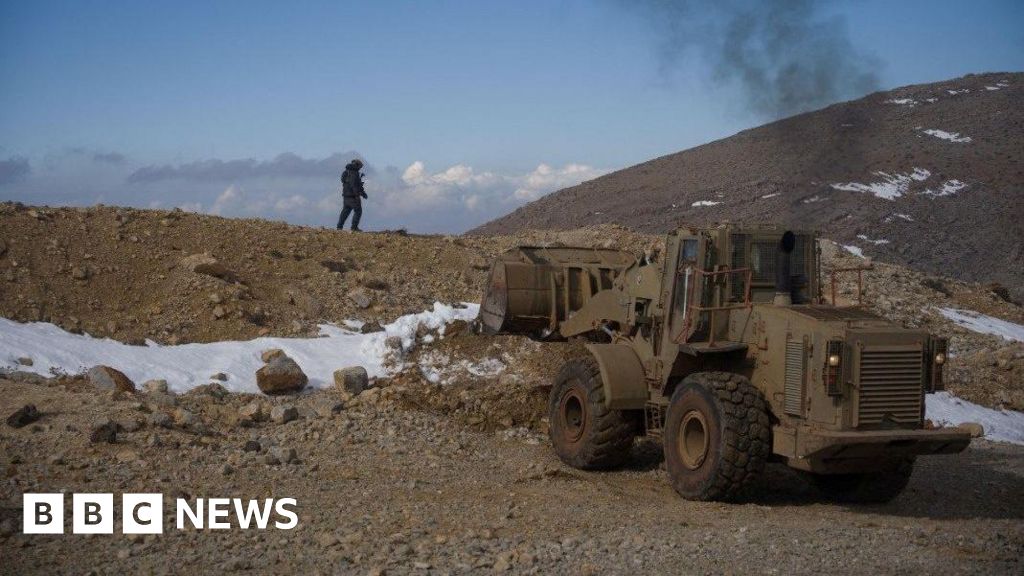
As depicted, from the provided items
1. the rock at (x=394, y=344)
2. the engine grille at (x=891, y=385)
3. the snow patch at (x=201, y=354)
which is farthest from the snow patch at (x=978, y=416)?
the rock at (x=394, y=344)

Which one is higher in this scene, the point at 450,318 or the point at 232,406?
the point at 450,318

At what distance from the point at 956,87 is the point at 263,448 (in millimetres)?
54932

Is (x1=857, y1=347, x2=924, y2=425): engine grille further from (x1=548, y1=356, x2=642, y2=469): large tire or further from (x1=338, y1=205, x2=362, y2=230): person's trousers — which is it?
(x1=338, y1=205, x2=362, y2=230): person's trousers

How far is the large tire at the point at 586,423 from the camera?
10.5 meters

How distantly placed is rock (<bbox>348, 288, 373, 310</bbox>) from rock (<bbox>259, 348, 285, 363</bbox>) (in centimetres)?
245

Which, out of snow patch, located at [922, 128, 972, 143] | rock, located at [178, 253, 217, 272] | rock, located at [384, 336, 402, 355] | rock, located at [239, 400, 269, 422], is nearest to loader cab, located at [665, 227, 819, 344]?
rock, located at [239, 400, 269, 422]

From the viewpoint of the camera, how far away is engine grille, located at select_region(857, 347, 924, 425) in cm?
870

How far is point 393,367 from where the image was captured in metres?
14.3

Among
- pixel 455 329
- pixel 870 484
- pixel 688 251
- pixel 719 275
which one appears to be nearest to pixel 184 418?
pixel 455 329

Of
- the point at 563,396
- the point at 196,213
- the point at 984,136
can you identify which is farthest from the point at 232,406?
the point at 984,136

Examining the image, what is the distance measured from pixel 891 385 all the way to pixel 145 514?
6268 millimetres

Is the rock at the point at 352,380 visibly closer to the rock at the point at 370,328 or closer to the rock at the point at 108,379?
the rock at the point at 370,328

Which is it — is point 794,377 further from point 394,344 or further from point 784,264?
point 394,344

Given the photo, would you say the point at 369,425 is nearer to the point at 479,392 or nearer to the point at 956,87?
the point at 479,392
